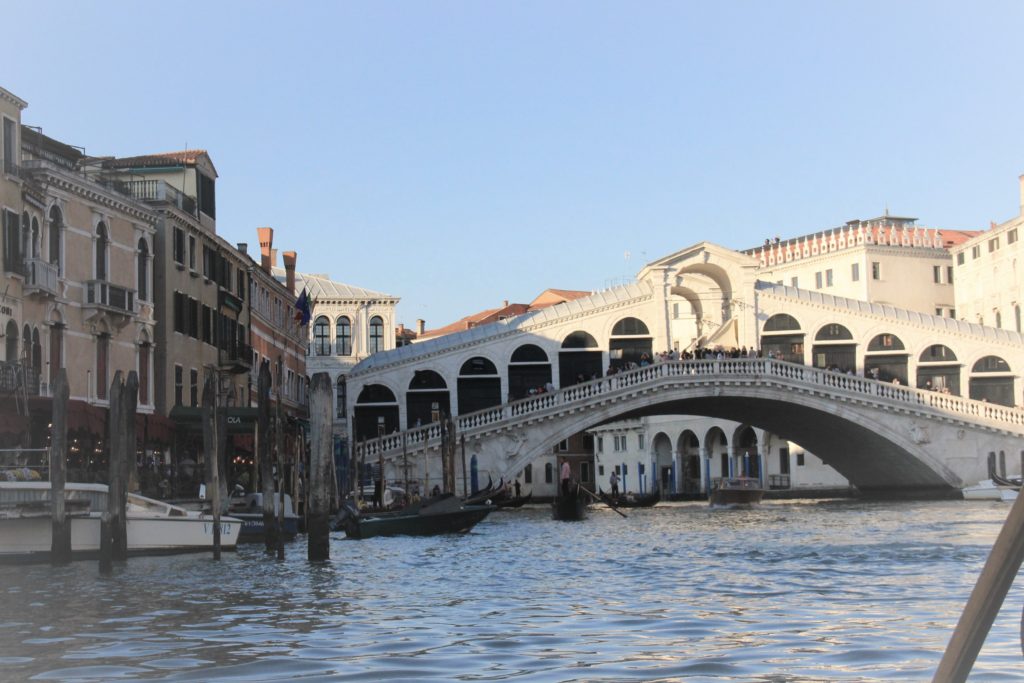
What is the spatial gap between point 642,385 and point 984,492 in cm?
824

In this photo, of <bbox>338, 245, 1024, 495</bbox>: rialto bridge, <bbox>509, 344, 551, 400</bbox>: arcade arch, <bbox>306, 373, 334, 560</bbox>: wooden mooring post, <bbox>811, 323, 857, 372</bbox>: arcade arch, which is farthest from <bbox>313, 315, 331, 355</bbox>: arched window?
<bbox>306, 373, 334, 560</bbox>: wooden mooring post

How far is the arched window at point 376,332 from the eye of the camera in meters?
47.1

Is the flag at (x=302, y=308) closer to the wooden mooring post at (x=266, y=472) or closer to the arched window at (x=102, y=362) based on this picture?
the arched window at (x=102, y=362)

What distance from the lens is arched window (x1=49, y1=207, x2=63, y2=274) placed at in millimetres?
22031

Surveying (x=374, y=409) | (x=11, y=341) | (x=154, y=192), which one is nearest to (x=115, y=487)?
(x=11, y=341)

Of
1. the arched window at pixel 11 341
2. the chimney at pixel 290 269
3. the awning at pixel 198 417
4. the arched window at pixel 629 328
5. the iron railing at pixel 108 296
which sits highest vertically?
the chimney at pixel 290 269

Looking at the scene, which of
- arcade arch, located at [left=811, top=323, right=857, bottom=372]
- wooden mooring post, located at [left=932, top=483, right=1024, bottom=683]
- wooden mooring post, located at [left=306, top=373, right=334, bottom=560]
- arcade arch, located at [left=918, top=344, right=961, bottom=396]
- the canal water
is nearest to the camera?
wooden mooring post, located at [left=932, top=483, right=1024, bottom=683]

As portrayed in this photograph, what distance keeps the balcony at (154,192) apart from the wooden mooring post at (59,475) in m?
10.5

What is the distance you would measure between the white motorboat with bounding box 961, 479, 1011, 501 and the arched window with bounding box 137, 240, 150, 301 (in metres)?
19.7

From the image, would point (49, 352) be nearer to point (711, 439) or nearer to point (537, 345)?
point (537, 345)

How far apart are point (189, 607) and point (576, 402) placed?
2517cm

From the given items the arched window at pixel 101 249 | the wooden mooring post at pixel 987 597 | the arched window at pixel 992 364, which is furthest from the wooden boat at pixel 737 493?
the wooden mooring post at pixel 987 597

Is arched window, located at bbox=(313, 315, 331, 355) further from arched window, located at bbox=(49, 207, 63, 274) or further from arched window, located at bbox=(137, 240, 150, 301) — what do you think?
arched window, located at bbox=(49, 207, 63, 274)

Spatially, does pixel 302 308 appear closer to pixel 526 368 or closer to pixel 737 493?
pixel 526 368
